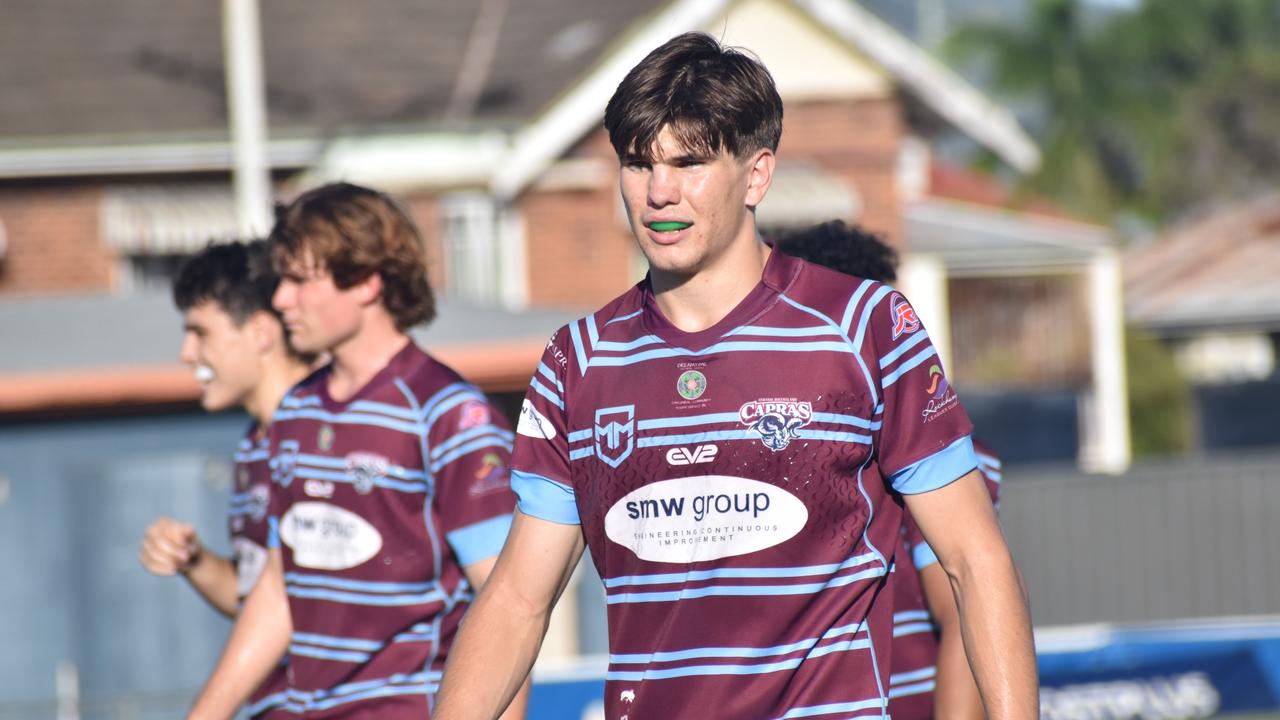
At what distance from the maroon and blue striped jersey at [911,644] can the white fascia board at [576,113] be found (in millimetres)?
14123

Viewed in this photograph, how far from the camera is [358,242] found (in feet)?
14.1

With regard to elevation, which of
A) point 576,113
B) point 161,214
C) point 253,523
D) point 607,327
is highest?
point 576,113

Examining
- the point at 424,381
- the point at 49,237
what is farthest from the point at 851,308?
the point at 49,237

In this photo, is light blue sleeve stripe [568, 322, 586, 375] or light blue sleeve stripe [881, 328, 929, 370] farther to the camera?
light blue sleeve stripe [568, 322, 586, 375]

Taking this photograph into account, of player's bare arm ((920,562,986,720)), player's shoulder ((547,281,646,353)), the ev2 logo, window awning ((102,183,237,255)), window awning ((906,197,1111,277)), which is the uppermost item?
window awning ((102,183,237,255))

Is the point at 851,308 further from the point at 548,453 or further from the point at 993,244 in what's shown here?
the point at 993,244

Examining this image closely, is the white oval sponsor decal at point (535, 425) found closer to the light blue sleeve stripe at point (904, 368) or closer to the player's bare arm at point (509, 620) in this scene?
the player's bare arm at point (509, 620)

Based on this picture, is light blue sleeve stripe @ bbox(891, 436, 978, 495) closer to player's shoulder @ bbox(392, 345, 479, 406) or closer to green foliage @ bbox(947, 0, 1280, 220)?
player's shoulder @ bbox(392, 345, 479, 406)

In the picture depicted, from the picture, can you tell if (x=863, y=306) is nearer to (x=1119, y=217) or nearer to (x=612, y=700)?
(x=612, y=700)

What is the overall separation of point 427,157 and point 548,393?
600 inches

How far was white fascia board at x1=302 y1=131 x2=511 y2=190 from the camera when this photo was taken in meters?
18.0

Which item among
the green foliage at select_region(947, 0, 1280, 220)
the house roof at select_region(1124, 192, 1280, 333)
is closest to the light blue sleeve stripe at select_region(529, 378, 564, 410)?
the house roof at select_region(1124, 192, 1280, 333)

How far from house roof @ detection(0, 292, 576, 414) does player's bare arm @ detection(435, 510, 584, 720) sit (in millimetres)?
7268

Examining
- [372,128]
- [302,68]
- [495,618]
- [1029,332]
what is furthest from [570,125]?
[495,618]
